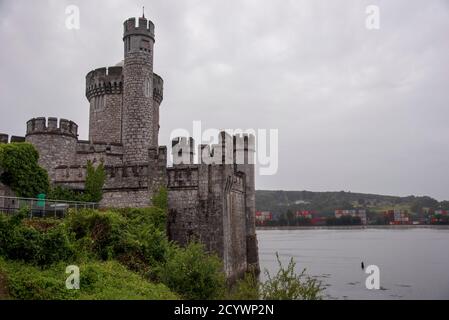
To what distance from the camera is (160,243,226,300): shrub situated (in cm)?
1525

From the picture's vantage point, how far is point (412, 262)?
187 feet

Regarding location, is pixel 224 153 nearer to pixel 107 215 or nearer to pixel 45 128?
pixel 107 215

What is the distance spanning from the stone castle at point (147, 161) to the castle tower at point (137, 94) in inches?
3.1

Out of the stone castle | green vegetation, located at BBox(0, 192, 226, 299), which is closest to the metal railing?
green vegetation, located at BBox(0, 192, 226, 299)

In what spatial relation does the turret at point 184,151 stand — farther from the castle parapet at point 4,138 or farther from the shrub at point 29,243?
the shrub at point 29,243

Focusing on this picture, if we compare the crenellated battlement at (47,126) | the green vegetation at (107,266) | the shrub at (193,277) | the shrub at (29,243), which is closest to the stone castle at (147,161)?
the crenellated battlement at (47,126)

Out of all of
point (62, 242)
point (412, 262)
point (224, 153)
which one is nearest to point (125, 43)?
point (224, 153)

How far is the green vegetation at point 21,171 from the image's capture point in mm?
23375

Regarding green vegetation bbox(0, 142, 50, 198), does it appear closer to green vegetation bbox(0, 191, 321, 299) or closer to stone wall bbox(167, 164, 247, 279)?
green vegetation bbox(0, 191, 321, 299)

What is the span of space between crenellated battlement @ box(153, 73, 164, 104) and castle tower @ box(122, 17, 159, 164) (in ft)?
11.8

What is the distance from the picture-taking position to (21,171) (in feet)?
77.9

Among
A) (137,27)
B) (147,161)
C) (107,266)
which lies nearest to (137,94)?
(137,27)

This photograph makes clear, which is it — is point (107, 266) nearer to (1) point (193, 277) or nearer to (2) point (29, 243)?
(2) point (29, 243)
